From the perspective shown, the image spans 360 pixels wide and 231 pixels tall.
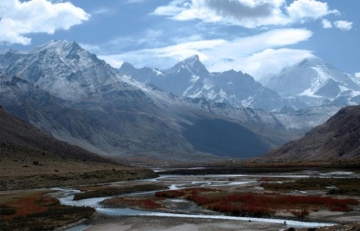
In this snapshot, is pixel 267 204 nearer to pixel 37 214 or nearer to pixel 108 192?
pixel 37 214

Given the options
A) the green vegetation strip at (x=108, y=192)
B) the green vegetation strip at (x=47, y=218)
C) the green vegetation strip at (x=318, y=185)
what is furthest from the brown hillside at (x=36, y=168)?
the green vegetation strip at (x=318, y=185)

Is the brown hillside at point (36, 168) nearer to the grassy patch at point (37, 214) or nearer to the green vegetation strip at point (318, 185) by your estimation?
the grassy patch at point (37, 214)

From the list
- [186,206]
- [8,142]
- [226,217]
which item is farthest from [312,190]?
[8,142]

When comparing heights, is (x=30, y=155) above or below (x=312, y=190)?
above

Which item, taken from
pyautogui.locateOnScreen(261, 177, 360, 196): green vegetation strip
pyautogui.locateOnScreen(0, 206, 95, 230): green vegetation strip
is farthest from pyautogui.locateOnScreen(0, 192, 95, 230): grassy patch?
pyautogui.locateOnScreen(261, 177, 360, 196): green vegetation strip

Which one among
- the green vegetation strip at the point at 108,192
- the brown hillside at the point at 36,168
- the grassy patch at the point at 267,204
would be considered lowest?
the grassy patch at the point at 267,204

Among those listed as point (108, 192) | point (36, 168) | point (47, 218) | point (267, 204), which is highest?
point (36, 168)

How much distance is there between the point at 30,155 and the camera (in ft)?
549

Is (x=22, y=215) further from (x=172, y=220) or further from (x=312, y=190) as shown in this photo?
(x=312, y=190)

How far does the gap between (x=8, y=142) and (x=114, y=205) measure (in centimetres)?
10614

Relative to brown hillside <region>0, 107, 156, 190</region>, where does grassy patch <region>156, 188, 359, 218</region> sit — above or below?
below

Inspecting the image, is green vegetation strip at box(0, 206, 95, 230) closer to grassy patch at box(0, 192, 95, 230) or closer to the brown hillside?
grassy patch at box(0, 192, 95, 230)

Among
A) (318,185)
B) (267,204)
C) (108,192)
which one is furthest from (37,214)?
(318,185)

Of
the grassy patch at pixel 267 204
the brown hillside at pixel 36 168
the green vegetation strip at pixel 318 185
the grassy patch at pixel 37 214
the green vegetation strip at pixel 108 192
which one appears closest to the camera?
the grassy patch at pixel 37 214
